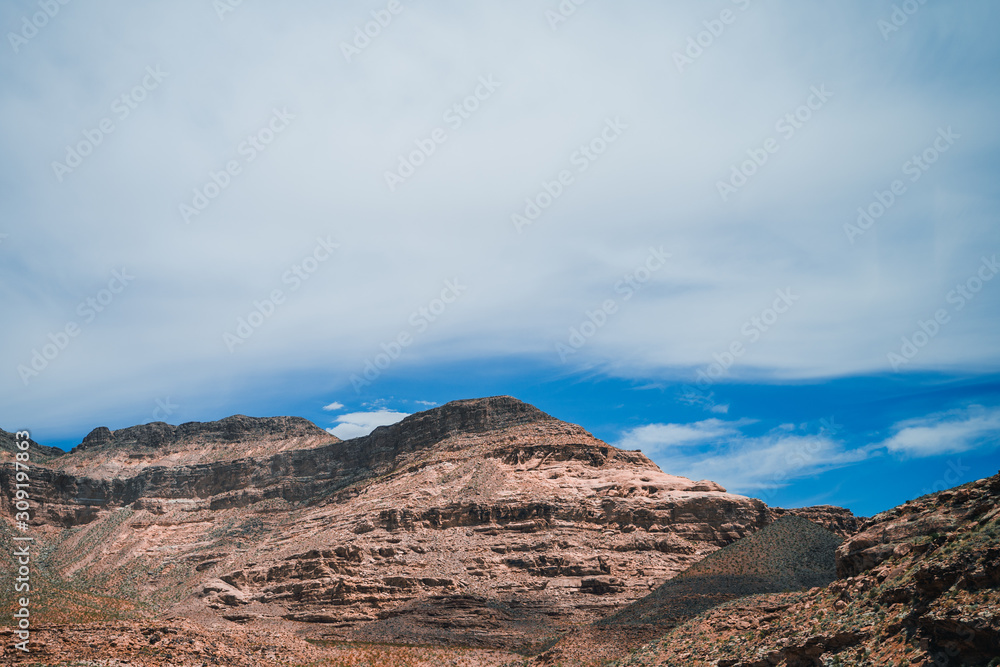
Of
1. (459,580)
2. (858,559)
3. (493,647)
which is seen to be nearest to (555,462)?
(459,580)

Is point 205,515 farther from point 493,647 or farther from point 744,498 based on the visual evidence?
point 744,498

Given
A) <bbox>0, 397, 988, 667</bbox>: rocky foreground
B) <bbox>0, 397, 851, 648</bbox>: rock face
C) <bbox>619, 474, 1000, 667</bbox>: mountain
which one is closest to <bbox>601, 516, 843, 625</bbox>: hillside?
<bbox>0, 397, 988, 667</bbox>: rocky foreground

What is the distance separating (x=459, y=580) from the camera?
274 ft

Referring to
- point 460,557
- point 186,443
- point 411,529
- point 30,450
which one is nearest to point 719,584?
point 460,557

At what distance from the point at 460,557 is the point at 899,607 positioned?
69.5m

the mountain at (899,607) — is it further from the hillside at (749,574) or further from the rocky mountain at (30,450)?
the rocky mountain at (30,450)

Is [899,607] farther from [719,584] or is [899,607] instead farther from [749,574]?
[749,574]

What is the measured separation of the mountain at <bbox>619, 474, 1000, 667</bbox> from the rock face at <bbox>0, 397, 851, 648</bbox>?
147 ft

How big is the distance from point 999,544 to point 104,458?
Answer: 503 feet

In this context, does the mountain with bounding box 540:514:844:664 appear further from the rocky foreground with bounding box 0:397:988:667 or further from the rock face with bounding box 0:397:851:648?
the rock face with bounding box 0:397:851:648

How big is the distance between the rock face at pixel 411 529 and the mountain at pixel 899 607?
44.8 m

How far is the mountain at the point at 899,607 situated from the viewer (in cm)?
1992

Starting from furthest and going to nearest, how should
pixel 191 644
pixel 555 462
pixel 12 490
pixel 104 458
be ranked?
pixel 104 458
pixel 12 490
pixel 555 462
pixel 191 644

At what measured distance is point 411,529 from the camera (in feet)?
306
